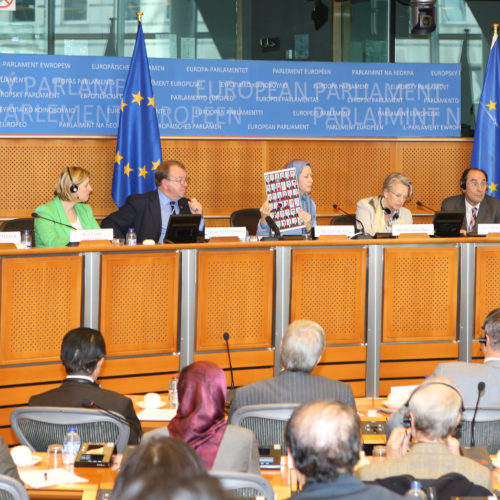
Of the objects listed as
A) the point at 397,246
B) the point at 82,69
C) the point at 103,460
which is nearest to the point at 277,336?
the point at 397,246

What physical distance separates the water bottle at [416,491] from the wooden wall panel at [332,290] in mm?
3531

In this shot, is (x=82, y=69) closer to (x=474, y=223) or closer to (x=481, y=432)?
(x=474, y=223)

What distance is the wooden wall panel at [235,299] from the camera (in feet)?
18.7

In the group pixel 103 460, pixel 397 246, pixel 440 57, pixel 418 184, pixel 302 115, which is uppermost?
pixel 440 57

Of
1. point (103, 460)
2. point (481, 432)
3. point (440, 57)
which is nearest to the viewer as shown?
point (103, 460)

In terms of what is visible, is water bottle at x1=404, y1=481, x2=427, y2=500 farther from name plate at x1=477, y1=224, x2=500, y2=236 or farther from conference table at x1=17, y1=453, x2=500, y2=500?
name plate at x1=477, y1=224, x2=500, y2=236

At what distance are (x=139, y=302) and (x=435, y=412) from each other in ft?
9.98

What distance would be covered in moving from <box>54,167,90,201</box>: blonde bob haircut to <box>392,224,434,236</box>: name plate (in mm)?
2060

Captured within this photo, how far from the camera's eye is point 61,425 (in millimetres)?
3438

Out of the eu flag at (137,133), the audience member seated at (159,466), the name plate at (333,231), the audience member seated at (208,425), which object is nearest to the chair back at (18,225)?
the eu flag at (137,133)

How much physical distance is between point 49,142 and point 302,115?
2.32 meters

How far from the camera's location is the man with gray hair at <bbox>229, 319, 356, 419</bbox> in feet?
12.0

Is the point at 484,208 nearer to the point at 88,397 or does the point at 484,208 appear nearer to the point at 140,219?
the point at 140,219

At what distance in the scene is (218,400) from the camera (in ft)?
9.67
